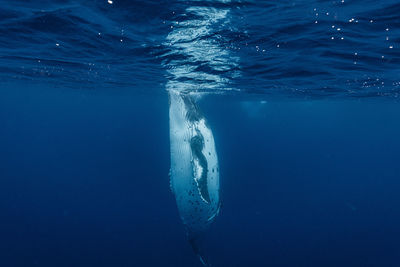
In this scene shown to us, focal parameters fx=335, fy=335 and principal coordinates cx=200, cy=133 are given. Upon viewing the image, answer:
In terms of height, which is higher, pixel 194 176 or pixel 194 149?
pixel 194 149

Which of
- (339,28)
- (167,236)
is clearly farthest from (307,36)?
(167,236)

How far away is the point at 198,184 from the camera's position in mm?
9180

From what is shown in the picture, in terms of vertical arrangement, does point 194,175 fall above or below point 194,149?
below

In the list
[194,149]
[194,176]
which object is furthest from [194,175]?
[194,149]

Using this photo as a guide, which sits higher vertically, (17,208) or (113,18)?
(113,18)

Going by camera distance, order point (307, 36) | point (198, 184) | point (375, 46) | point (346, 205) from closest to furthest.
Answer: point (198, 184)
point (307, 36)
point (375, 46)
point (346, 205)

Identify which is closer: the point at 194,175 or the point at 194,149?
the point at 194,175

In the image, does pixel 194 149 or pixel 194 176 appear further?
pixel 194 149

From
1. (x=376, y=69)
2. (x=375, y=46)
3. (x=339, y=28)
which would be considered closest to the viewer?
(x=339, y=28)

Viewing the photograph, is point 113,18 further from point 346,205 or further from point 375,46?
point 346,205

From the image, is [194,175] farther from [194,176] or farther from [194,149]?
[194,149]

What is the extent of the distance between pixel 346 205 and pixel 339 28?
163ft

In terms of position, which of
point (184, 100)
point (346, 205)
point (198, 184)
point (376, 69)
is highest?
point (376, 69)

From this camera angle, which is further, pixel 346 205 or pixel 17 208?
pixel 346 205
